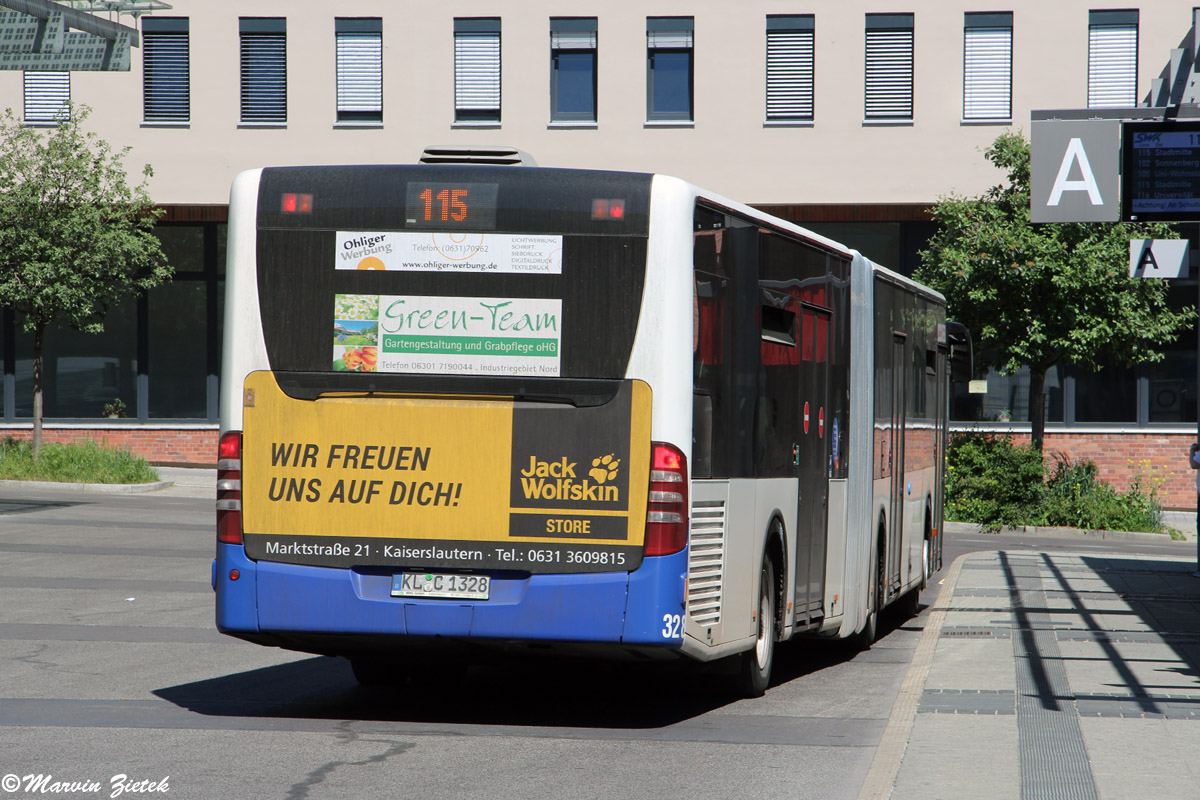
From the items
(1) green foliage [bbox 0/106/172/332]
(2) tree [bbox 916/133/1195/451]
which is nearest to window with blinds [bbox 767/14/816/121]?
(2) tree [bbox 916/133/1195/451]

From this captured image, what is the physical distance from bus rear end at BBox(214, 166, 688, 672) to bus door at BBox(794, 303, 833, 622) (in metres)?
2.50

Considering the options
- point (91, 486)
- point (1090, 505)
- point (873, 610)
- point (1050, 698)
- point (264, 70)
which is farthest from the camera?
point (264, 70)

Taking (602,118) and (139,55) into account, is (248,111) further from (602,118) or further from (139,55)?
(602,118)

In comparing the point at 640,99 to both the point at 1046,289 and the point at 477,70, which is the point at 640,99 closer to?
the point at 477,70

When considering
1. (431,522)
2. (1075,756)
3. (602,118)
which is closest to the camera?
(1075,756)

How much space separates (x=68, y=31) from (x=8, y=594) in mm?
11673

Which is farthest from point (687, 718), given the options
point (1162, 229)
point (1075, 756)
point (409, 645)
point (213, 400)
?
point (213, 400)

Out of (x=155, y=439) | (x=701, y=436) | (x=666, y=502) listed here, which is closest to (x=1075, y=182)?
(x=701, y=436)

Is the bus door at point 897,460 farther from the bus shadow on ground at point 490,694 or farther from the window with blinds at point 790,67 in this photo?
the window with blinds at point 790,67

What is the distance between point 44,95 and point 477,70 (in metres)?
9.37

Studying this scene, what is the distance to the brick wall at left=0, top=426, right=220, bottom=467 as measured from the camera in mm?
33875

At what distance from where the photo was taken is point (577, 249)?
8.00m

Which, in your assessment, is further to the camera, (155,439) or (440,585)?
(155,439)

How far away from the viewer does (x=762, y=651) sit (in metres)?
9.48
